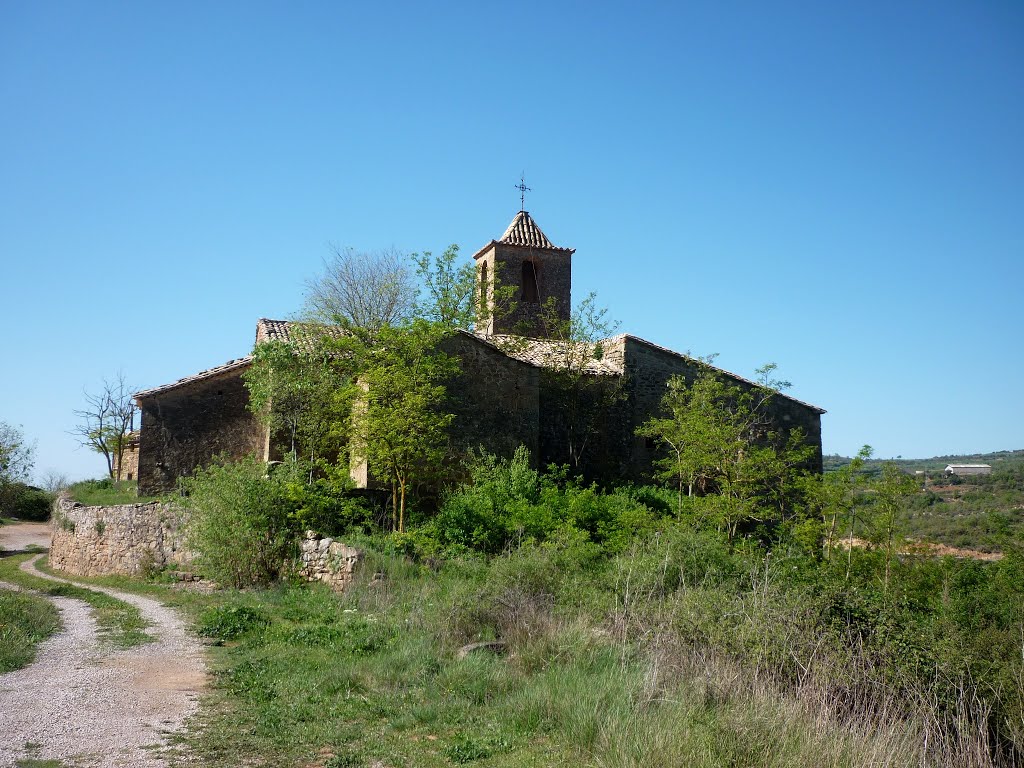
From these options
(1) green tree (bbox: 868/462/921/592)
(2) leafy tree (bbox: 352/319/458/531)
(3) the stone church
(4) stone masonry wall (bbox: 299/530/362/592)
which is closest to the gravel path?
(4) stone masonry wall (bbox: 299/530/362/592)

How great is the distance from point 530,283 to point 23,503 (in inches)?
1003

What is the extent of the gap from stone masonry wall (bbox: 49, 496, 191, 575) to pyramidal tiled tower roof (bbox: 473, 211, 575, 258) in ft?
54.2

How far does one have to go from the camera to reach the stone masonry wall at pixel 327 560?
43.4ft

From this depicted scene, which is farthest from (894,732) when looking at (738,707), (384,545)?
(384,545)

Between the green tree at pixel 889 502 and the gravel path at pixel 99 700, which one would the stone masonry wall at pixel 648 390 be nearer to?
the green tree at pixel 889 502

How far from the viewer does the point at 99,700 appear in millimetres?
7348

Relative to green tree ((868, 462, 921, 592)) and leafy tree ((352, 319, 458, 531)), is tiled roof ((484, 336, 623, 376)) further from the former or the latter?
green tree ((868, 462, 921, 592))

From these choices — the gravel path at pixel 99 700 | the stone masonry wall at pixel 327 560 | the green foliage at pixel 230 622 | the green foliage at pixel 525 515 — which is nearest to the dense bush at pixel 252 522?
the stone masonry wall at pixel 327 560

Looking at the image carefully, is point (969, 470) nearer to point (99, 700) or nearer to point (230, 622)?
point (230, 622)

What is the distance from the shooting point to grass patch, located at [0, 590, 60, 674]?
882 centimetres

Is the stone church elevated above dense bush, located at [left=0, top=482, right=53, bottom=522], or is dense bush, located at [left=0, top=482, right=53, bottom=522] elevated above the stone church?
the stone church

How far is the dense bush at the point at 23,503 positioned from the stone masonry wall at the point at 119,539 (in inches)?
695

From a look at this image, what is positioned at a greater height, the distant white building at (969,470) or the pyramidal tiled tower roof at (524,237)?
the pyramidal tiled tower roof at (524,237)

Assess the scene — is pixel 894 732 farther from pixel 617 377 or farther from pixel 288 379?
pixel 617 377
